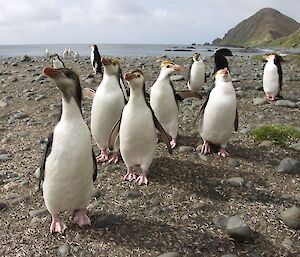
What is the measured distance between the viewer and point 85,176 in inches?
159

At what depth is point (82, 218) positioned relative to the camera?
4164 mm

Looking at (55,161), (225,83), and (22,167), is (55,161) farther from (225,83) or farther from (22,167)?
(225,83)

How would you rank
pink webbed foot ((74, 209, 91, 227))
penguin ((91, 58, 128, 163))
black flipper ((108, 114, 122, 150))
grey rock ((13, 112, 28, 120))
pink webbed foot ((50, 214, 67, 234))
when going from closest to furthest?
pink webbed foot ((50, 214, 67, 234)) → pink webbed foot ((74, 209, 91, 227)) → black flipper ((108, 114, 122, 150)) → penguin ((91, 58, 128, 163)) → grey rock ((13, 112, 28, 120))

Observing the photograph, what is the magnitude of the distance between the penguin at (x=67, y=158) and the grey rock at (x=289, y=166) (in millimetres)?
2811

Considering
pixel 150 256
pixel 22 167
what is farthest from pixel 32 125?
pixel 150 256

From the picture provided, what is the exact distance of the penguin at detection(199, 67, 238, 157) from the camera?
616 cm

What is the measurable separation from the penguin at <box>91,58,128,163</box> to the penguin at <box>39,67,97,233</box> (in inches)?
70.7

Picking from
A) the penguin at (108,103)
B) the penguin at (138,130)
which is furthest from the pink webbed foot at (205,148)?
the penguin at (108,103)

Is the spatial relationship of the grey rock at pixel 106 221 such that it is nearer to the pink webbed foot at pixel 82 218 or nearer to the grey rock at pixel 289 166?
the pink webbed foot at pixel 82 218

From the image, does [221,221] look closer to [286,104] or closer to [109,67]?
[109,67]

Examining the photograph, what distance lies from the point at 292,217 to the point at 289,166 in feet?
4.66

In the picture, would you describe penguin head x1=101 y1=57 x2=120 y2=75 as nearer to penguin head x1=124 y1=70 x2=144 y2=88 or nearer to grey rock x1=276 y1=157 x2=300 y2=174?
penguin head x1=124 y1=70 x2=144 y2=88

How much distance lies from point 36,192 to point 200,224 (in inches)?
83.3

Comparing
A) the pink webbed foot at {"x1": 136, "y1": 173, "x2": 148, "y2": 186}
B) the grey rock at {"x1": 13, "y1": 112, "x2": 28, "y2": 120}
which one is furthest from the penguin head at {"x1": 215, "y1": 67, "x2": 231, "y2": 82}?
the grey rock at {"x1": 13, "y1": 112, "x2": 28, "y2": 120}
